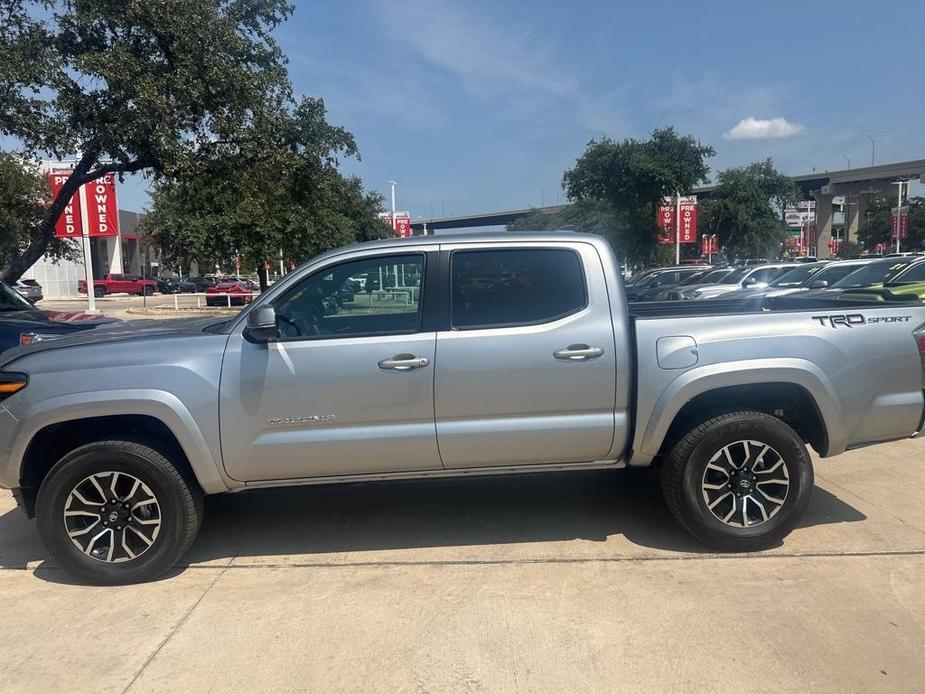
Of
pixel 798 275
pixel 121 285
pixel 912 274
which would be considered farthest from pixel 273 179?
pixel 121 285

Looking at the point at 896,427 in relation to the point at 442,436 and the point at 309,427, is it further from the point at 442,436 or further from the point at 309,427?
the point at 309,427

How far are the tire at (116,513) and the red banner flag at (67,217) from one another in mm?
12510

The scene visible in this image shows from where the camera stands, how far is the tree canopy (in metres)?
9.09

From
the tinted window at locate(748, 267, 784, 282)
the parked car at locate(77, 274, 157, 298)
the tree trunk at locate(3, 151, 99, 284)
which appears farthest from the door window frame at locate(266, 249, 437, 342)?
the parked car at locate(77, 274, 157, 298)

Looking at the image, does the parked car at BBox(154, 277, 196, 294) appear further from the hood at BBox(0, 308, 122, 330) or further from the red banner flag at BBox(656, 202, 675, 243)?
the hood at BBox(0, 308, 122, 330)

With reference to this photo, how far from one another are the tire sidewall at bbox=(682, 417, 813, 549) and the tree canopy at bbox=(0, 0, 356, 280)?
7.93 meters

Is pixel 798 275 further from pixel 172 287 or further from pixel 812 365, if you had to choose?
pixel 172 287

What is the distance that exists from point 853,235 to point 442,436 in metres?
112

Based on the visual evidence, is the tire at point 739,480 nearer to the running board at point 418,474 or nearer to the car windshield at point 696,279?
the running board at point 418,474

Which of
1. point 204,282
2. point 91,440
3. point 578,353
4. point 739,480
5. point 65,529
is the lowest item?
point 65,529

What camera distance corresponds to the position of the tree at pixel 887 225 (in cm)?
7225

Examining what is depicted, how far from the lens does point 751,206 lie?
38.6m

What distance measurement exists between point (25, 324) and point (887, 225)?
8579 centimetres

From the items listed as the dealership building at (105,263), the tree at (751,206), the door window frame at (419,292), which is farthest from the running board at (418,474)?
the dealership building at (105,263)
